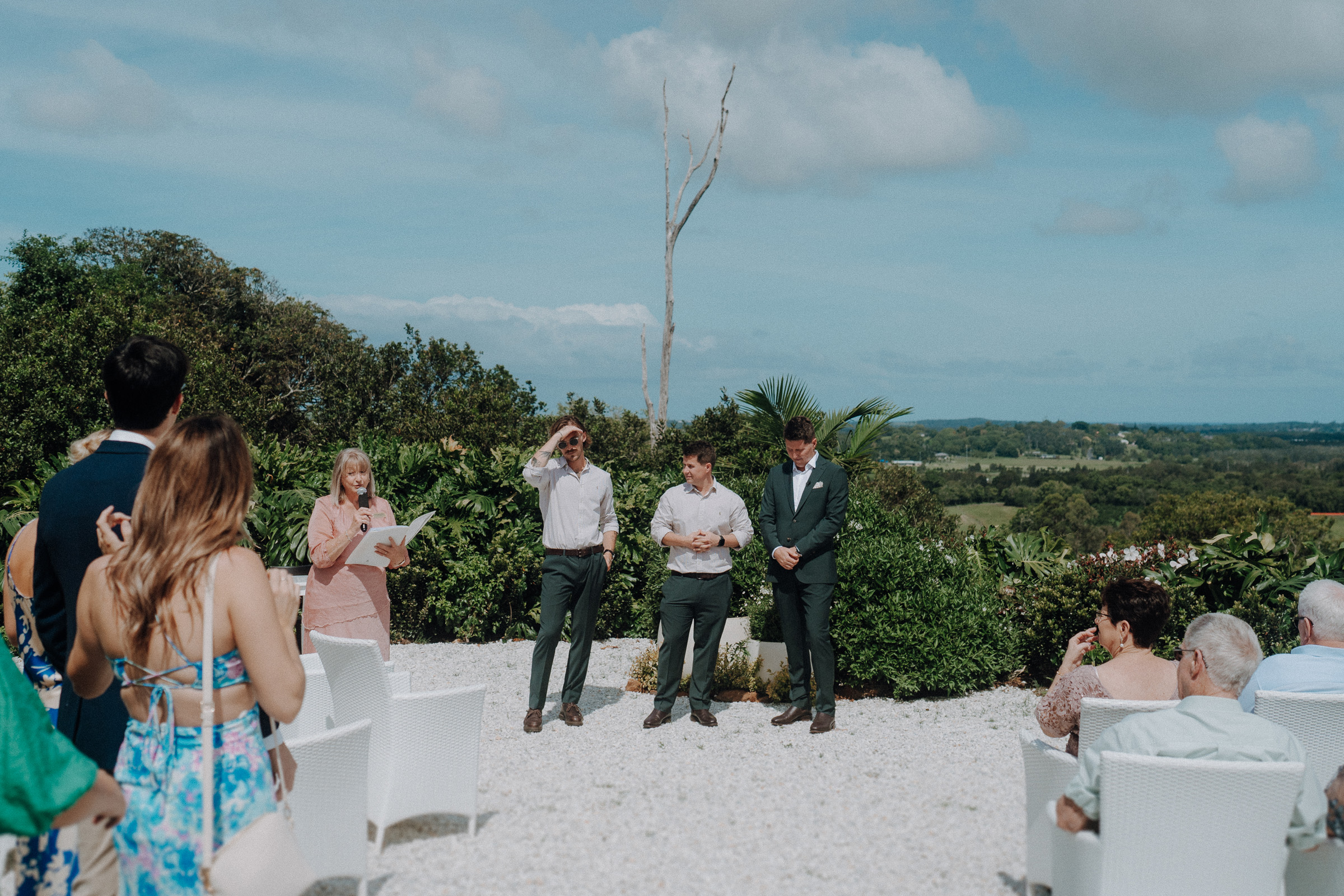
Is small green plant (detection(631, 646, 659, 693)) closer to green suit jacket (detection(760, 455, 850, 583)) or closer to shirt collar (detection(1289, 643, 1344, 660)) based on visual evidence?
green suit jacket (detection(760, 455, 850, 583))

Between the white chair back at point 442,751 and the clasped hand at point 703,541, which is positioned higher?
the clasped hand at point 703,541

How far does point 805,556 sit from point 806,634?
0.63 m

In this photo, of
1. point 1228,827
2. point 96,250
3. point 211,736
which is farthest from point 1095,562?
point 96,250

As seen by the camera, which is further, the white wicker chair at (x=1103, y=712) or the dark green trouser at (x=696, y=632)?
the dark green trouser at (x=696, y=632)

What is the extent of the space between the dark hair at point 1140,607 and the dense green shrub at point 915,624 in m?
2.73

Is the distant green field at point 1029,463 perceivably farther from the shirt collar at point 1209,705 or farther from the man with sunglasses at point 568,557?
the shirt collar at point 1209,705

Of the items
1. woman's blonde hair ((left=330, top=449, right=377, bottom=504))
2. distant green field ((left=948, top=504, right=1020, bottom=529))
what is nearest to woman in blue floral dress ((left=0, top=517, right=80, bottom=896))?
woman's blonde hair ((left=330, top=449, right=377, bottom=504))

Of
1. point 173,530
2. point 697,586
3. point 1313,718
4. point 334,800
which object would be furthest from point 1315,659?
point 173,530

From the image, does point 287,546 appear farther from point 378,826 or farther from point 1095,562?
point 1095,562

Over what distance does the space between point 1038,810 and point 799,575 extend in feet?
8.21

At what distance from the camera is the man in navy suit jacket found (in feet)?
8.26

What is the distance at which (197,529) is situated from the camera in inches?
85.5

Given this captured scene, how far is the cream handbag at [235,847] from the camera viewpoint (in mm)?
2109

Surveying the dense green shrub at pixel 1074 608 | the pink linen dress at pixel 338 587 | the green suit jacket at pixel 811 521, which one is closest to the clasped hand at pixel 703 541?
the green suit jacket at pixel 811 521
